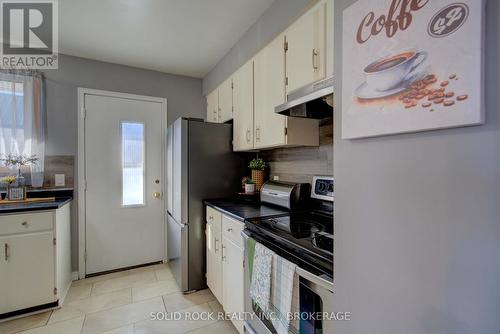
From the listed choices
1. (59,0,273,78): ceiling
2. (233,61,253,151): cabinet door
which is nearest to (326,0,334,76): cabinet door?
(59,0,273,78): ceiling

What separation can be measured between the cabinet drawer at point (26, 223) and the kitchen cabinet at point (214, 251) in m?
1.34

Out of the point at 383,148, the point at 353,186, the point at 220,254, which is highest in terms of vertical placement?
the point at 383,148

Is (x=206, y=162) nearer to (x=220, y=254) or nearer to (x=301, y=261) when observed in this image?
(x=220, y=254)

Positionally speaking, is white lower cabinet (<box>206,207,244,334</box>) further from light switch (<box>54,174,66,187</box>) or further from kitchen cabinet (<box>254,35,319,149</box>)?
light switch (<box>54,174,66,187</box>)

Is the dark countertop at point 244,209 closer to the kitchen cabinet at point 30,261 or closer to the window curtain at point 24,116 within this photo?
the kitchen cabinet at point 30,261

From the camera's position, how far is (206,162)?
221cm

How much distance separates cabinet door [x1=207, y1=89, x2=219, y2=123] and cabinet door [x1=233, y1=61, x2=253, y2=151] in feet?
1.59

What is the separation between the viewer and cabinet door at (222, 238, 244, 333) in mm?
1534

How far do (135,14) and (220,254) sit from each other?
81.0 inches

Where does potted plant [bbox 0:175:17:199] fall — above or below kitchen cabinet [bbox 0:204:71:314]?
above

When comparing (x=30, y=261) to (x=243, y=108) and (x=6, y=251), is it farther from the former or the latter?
(x=243, y=108)

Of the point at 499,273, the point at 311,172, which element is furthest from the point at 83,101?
the point at 499,273

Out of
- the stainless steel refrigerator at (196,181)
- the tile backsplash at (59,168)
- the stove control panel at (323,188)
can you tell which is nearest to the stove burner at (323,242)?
the stove control panel at (323,188)

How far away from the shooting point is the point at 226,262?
174 cm
